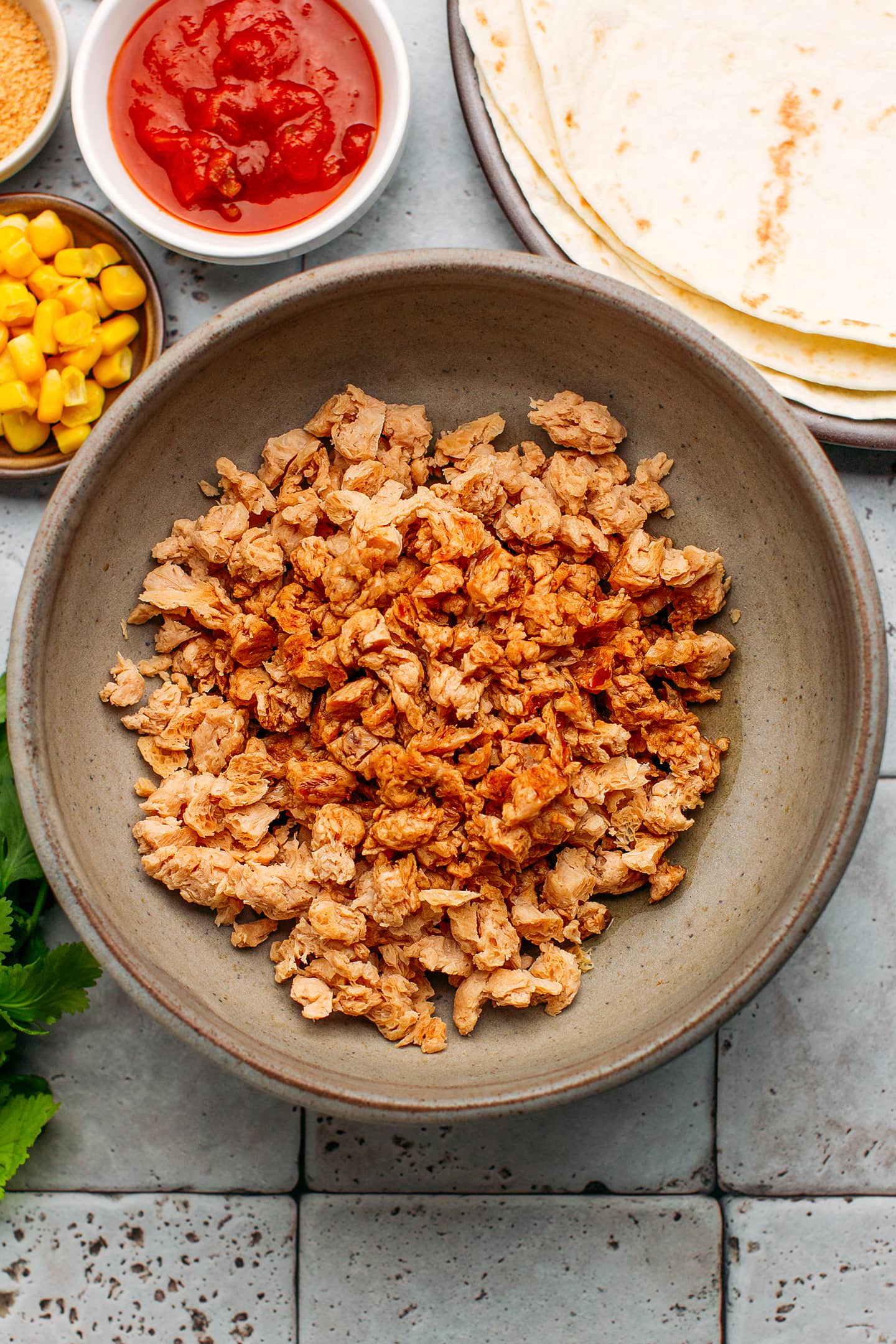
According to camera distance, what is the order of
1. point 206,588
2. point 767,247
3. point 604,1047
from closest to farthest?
1. point 604,1047
2. point 206,588
3. point 767,247

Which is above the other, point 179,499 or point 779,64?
point 779,64

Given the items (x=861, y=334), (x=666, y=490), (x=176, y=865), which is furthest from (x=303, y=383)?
(x=861, y=334)

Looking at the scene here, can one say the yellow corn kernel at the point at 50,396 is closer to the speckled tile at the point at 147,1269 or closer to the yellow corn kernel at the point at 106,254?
the yellow corn kernel at the point at 106,254

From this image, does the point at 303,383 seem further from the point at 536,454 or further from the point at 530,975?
the point at 530,975

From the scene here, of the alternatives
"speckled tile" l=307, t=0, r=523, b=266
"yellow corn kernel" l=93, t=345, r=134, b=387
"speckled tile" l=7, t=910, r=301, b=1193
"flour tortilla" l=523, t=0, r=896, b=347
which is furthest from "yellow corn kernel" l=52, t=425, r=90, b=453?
"flour tortilla" l=523, t=0, r=896, b=347

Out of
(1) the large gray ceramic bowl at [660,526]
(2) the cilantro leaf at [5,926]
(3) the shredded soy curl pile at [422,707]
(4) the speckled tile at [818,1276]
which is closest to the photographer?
(1) the large gray ceramic bowl at [660,526]

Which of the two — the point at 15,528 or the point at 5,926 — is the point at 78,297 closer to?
the point at 15,528

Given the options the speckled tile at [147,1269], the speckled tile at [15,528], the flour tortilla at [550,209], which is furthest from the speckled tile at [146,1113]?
the flour tortilla at [550,209]

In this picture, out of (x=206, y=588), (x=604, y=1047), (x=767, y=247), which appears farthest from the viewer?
(x=767, y=247)

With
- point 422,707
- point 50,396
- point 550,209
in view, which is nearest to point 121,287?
point 50,396
